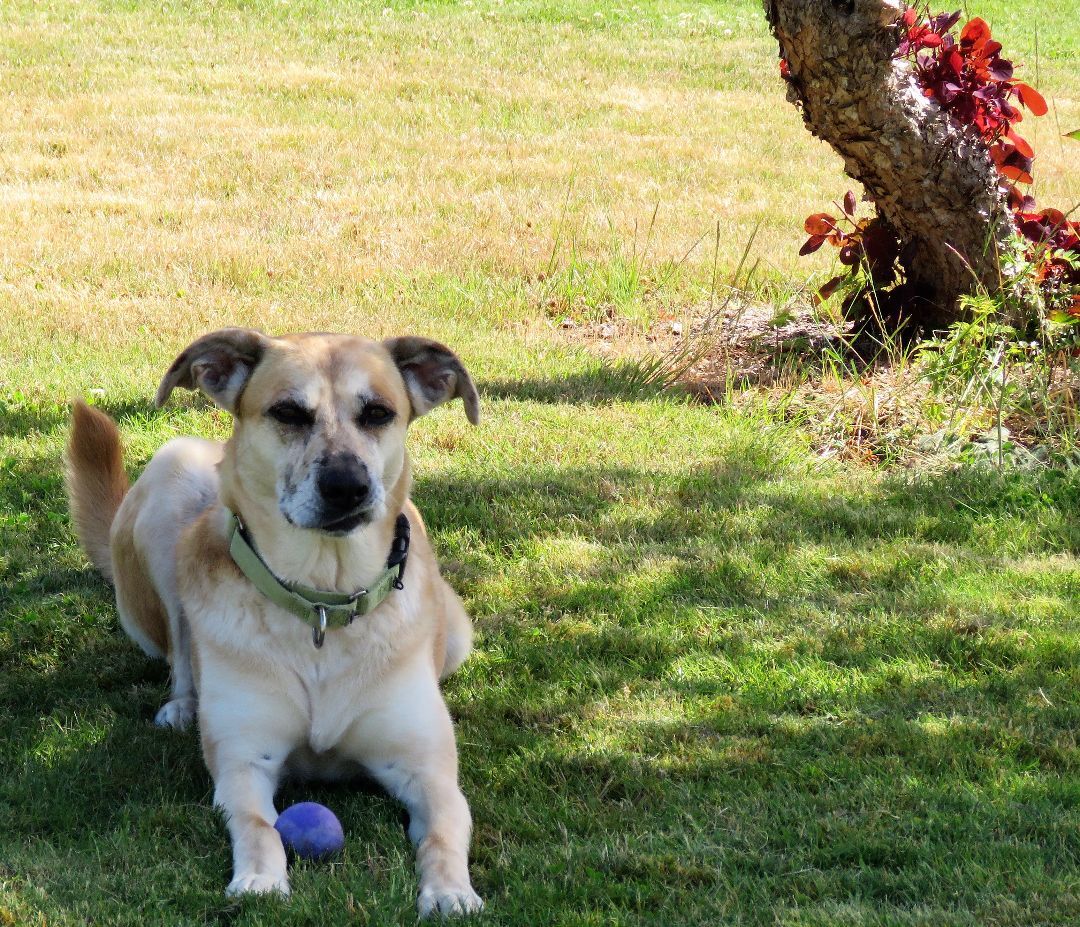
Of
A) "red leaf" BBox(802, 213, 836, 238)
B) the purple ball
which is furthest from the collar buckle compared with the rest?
"red leaf" BBox(802, 213, 836, 238)

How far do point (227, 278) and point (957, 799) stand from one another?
7071mm

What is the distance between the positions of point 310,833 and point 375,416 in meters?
1.24

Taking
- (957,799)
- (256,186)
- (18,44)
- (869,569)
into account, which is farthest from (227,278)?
(18,44)

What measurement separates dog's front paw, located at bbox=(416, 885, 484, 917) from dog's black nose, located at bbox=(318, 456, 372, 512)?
3.53 ft

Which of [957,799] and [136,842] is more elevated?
[957,799]

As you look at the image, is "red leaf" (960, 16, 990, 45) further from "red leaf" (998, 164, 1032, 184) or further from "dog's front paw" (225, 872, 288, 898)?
"dog's front paw" (225, 872, 288, 898)

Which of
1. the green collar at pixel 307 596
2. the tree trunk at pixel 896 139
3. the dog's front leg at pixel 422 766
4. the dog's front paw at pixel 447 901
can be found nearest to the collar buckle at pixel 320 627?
the green collar at pixel 307 596

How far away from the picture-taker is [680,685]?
473cm

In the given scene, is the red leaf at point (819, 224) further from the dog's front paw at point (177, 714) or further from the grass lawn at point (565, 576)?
the dog's front paw at point (177, 714)

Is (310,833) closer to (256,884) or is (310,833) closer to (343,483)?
(256,884)

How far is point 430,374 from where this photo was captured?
14.2ft

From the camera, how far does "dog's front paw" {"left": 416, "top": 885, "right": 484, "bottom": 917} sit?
333 centimetres

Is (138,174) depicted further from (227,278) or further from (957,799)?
(957,799)

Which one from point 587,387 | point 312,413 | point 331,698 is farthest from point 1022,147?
point 331,698
